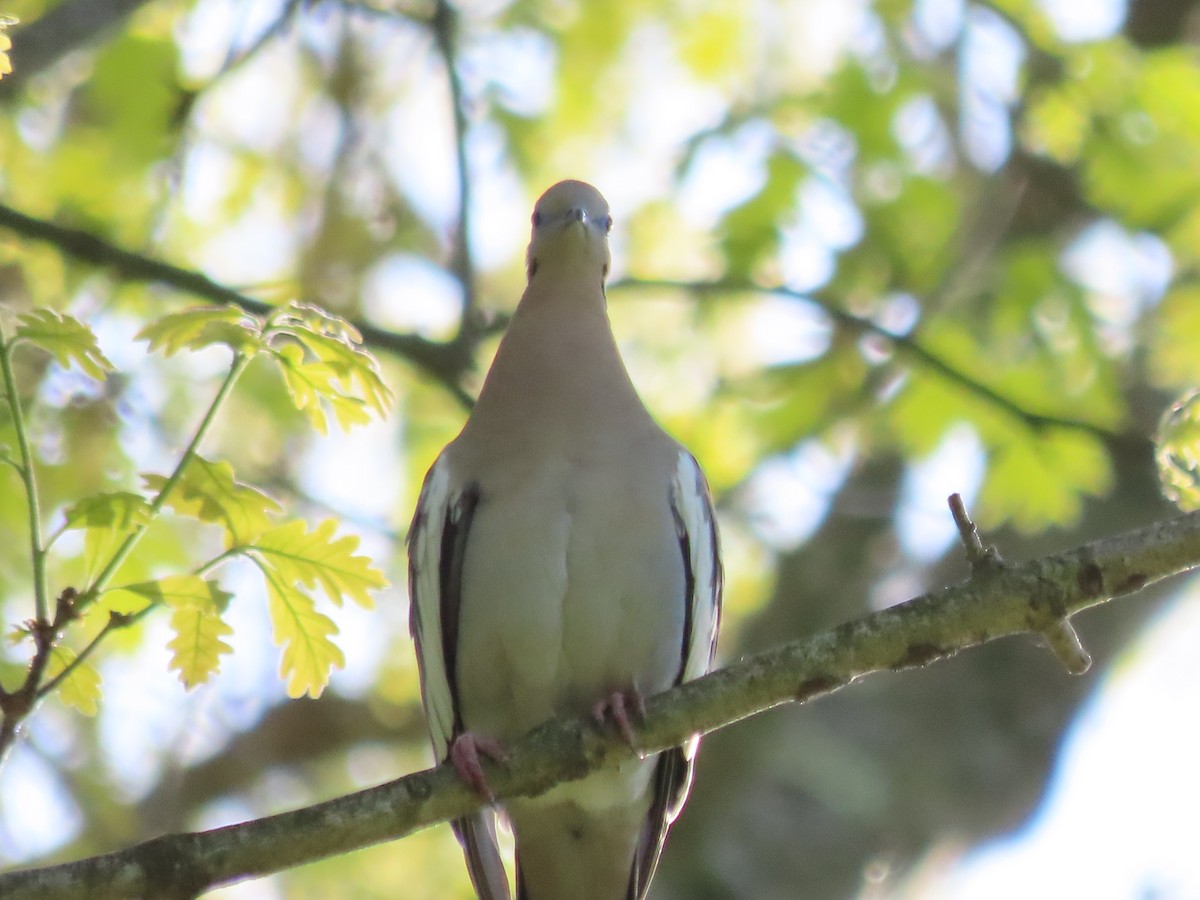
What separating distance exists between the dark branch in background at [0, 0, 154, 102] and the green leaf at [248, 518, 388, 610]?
178 cm

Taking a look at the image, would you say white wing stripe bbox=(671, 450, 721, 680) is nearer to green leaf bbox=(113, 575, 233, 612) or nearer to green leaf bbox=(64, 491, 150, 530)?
green leaf bbox=(113, 575, 233, 612)

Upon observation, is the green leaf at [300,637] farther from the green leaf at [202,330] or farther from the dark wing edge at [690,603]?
the dark wing edge at [690,603]

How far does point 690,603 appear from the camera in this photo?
369 cm

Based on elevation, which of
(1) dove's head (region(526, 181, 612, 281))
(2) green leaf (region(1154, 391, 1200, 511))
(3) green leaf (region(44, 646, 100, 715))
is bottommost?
(2) green leaf (region(1154, 391, 1200, 511))

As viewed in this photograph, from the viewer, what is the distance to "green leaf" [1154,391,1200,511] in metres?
2.75

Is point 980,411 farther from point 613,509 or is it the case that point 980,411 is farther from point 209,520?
point 209,520

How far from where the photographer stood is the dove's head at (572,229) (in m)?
4.30

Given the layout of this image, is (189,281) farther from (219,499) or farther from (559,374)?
(219,499)

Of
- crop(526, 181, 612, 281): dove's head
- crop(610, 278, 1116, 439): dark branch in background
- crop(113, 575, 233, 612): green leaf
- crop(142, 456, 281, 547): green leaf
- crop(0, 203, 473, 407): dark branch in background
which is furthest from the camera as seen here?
crop(610, 278, 1116, 439): dark branch in background

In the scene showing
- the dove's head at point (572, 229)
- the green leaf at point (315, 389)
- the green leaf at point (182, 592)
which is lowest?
the green leaf at point (182, 592)

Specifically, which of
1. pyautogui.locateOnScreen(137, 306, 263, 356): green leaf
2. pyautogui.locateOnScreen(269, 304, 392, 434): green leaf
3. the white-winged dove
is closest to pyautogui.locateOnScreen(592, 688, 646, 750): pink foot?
the white-winged dove

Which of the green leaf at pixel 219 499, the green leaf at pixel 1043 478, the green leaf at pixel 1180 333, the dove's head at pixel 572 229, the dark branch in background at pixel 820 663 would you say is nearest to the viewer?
the dark branch in background at pixel 820 663

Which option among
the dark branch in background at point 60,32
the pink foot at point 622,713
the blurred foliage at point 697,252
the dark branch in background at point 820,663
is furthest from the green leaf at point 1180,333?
the dark branch in background at point 60,32

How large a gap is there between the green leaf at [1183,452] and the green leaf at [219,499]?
5.68 feet
